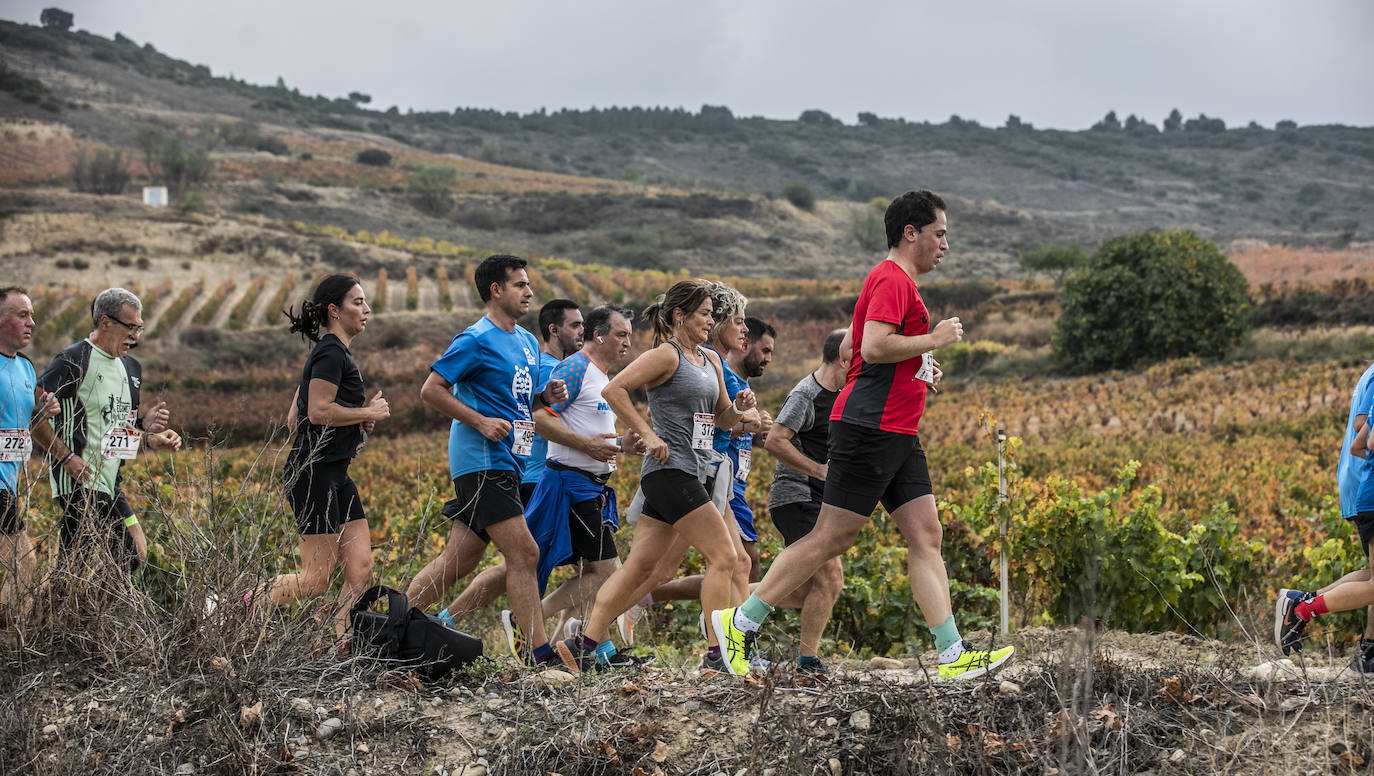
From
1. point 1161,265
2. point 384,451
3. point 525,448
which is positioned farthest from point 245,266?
point 525,448

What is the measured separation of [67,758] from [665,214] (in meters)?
72.3

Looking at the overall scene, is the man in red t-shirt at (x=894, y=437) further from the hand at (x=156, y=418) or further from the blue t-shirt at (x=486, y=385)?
the hand at (x=156, y=418)

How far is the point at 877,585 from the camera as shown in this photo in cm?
724

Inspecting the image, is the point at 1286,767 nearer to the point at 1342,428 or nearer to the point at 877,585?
the point at 877,585

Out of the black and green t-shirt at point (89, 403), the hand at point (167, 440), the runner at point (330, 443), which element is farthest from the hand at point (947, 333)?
the black and green t-shirt at point (89, 403)

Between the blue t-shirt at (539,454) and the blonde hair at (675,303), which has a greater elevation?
the blonde hair at (675,303)

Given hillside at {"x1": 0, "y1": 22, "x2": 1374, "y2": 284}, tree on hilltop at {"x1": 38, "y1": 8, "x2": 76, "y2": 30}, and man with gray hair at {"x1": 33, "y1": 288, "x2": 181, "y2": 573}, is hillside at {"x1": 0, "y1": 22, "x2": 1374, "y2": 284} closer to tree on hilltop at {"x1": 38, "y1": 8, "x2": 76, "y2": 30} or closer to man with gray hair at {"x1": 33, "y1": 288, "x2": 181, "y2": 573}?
tree on hilltop at {"x1": 38, "y1": 8, "x2": 76, "y2": 30}

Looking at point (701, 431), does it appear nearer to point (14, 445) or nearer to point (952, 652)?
point (952, 652)

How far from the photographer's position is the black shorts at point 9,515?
4836 millimetres

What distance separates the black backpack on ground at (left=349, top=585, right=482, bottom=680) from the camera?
14.9 ft

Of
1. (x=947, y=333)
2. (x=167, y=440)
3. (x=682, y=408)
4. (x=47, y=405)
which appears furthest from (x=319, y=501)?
(x=947, y=333)

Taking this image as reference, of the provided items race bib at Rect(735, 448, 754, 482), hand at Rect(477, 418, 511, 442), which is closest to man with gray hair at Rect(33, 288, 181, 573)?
hand at Rect(477, 418, 511, 442)

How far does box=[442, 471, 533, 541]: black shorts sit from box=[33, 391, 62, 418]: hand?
1.84 meters

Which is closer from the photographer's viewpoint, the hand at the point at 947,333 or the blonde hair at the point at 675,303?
the hand at the point at 947,333
